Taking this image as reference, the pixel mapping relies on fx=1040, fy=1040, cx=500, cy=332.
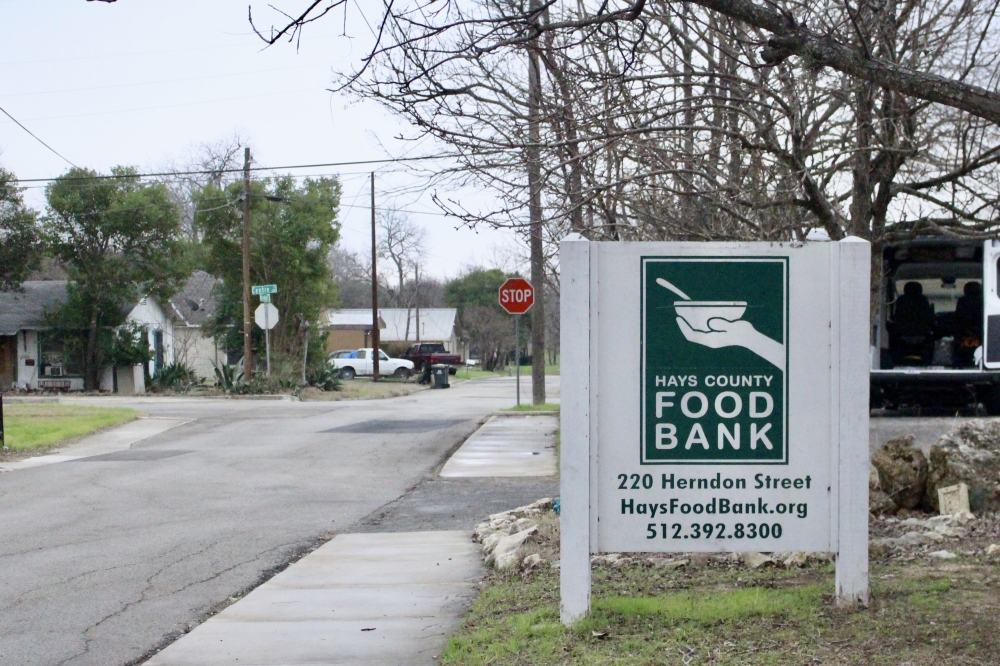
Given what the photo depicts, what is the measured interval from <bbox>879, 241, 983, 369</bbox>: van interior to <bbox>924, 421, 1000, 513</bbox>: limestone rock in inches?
316

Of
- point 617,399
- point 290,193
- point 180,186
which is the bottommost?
point 617,399

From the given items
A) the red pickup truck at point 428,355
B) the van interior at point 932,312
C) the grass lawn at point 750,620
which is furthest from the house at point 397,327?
the grass lawn at point 750,620

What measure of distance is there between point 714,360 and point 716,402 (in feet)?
0.75

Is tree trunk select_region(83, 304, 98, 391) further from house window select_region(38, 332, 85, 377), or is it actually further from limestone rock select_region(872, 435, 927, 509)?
limestone rock select_region(872, 435, 927, 509)

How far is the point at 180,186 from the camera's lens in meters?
64.1

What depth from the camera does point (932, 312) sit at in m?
17.6

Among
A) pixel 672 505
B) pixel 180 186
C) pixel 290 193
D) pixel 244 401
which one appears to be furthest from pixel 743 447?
pixel 180 186

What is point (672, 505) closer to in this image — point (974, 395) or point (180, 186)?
point (974, 395)

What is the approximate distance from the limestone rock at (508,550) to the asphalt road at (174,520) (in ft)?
5.92

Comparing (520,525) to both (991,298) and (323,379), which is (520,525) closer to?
(991,298)

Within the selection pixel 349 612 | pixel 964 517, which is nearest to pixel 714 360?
pixel 349 612

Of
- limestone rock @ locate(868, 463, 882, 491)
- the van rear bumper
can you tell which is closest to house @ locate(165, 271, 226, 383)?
the van rear bumper

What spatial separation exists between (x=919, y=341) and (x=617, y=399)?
1342 centimetres

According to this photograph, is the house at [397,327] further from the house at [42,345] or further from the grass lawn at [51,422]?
the grass lawn at [51,422]
